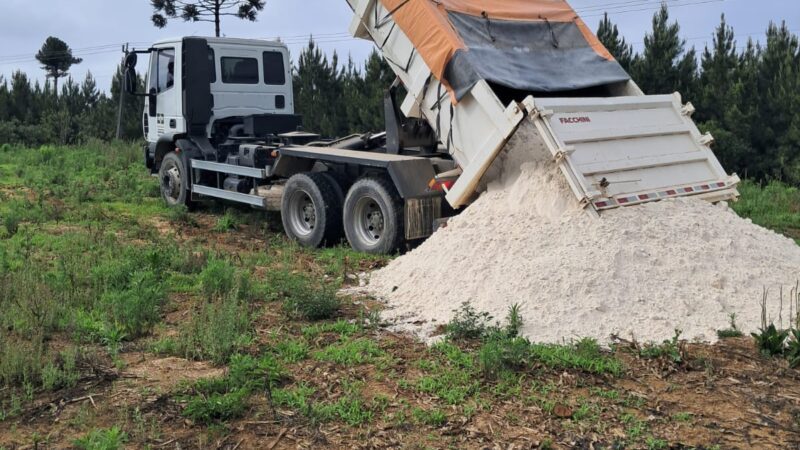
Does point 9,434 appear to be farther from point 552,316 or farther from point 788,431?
point 788,431

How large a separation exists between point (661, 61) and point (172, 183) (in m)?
13.8

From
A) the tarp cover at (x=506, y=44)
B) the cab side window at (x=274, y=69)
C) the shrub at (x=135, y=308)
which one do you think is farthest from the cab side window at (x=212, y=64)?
the shrub at (x=135, y=308)

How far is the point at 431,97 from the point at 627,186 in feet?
8.19

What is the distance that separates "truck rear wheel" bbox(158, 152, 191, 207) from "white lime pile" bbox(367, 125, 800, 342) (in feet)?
19.9

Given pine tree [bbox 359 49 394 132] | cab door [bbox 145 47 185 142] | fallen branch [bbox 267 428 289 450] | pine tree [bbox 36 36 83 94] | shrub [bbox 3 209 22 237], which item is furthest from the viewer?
pine tree [bbox 36 36 83 94]

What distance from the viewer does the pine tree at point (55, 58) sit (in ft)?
134

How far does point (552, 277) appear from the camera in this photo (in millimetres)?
7289

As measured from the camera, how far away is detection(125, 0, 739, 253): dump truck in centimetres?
857

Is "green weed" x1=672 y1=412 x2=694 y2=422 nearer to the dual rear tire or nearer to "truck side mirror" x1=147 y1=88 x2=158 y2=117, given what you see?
the dual rear tire

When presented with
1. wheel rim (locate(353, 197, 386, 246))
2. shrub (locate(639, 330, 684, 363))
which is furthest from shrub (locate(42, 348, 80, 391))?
wheel rim (locate(353, 197, 386, 246))

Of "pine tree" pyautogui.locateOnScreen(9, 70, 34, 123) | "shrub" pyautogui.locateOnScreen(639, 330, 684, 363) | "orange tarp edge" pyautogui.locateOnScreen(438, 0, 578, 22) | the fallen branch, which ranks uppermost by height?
"pine tree" pyautogui.locateOnScreen(9, 70, 34, 123)

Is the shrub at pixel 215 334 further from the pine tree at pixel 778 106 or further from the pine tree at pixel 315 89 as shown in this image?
the pine tree at pixel 315 89

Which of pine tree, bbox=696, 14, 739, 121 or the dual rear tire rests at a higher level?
pine tree, bbox=696, 14, 739, 121

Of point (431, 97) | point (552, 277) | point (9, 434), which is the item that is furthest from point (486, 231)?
point (9, 434)
